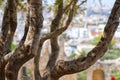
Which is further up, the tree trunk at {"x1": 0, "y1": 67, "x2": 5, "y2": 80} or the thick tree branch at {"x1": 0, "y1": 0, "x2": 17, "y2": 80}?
the thick tree branch at {"x1": 0, "y1": 0, "x2": 17, "y2": 80}

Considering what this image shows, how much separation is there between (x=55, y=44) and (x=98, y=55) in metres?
1.55

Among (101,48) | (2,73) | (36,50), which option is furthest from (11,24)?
(101,48)

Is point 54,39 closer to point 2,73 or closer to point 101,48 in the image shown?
point 2,73

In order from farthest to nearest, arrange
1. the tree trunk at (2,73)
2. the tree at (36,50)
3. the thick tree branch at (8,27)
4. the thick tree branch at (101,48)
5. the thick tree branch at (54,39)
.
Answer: the thick tree branch at (54,39) < the thick tree branch at (8,27) < the tree trunk at (2,73) < the thick tree branch at (101,48) < the tree at (36,50)

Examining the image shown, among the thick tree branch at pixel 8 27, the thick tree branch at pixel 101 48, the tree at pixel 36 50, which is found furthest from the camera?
the thick tree branch at pixel 8 27

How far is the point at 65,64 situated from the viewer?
4.78 metres

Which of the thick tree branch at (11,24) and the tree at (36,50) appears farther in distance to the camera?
the thick tree branch at (11,24)

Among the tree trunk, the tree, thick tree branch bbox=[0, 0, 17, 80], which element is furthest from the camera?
thick tree branch bbox=[0, 0, 17, 80]

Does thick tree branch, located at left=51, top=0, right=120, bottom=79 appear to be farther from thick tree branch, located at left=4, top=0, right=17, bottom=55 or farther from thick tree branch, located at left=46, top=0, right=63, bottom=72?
thick tree branch, located at left=4, top=0, right=17, bottom=55

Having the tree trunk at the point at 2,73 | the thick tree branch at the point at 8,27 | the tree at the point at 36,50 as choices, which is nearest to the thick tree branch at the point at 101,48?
the tree at the point at 36,50

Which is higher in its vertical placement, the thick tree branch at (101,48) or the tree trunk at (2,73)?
the thick tree branch at (101,48)

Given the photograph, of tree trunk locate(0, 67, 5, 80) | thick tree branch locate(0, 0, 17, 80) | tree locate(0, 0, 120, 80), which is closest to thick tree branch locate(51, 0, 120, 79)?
tree locate(0, 0, 120, 80)

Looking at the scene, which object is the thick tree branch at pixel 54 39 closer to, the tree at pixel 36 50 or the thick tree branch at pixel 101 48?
the tree at pixel 36 50

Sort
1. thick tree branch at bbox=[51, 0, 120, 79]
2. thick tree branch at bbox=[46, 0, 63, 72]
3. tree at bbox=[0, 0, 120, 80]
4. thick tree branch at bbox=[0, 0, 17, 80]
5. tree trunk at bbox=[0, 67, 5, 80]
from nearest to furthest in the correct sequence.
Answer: tree at bbox=[0, 0, 120, 80] → thick tree branch at bbox=[51, 0, 120, 79] → tree trunk at bbox=[0, 67, 5, 80] → thick tree branch at bbox=[0, 0, 17, 80] → thick tree branch at bbox=[46, 0, 63, 72]
